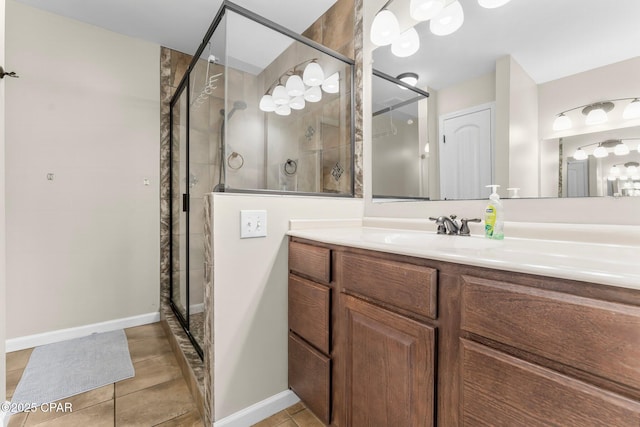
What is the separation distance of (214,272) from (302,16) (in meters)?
2.04

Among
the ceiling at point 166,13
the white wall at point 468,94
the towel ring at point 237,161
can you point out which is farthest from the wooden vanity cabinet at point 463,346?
the ceiling at point 166,13

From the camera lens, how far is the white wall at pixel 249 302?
4.16 feet

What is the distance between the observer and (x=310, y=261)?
1279 millimetres

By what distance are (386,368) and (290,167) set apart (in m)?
1.44

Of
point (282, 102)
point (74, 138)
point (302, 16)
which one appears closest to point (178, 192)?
point (74, 138)

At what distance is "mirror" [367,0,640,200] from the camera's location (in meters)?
0.92

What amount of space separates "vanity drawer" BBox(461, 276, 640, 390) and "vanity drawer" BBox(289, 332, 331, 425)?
720mm

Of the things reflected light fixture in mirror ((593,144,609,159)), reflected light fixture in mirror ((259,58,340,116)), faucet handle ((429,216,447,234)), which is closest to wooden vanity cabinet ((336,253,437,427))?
faucet handle ((429,216,447,234))

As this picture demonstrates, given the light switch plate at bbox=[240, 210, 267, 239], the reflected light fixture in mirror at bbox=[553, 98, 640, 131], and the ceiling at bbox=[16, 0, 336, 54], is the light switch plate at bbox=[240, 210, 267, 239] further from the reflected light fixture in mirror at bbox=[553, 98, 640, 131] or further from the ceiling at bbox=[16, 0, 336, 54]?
the ceiling at bbox=[16, 0, 336, 54]

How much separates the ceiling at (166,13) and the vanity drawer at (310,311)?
1.95 m

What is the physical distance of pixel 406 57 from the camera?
1551mm

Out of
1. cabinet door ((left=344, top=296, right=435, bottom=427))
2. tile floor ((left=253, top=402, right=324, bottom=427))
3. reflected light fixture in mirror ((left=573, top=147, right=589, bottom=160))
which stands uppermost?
reflected light fixture in mirror ((left=573, top=147, right=589, bottom=160))

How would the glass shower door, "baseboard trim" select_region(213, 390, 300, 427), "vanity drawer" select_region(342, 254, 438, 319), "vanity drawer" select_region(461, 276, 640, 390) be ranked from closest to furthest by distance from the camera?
"vanity drawer" select_region(461, 276, 640, 390)
"vanity drawer" select_region(342, 254, 438, 319)
"baseboard trim" select_region(213, 390, 300, 427)
the glass shower door

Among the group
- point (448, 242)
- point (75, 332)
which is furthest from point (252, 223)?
point (75, 332)
